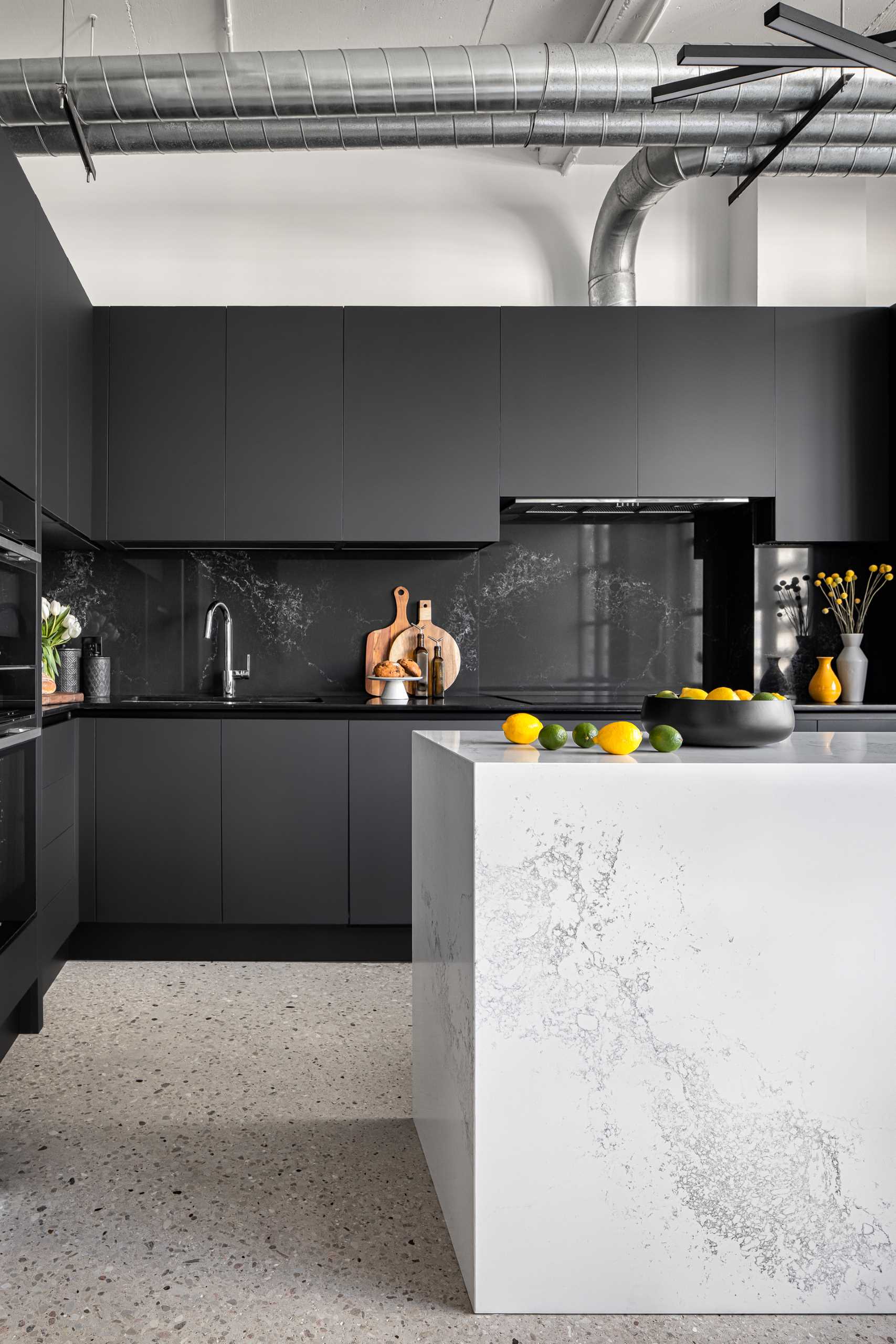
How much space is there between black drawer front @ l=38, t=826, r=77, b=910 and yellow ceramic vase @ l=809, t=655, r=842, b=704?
3.02m

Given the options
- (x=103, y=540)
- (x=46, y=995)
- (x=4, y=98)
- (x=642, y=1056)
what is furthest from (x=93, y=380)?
(x=642, y=1056)

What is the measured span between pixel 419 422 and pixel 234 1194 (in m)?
2.76

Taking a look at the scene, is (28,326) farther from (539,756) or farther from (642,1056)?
(642,1056)

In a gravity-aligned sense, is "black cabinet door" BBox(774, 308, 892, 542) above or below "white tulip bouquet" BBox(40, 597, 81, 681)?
above

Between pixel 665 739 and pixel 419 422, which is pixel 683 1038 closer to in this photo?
pixel 665 739

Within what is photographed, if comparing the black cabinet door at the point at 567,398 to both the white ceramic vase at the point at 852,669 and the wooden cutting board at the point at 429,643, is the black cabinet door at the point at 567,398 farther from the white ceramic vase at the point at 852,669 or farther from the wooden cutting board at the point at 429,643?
→ the white ceramic vase at the point at 852,669

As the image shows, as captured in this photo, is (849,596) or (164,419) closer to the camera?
(164,419)

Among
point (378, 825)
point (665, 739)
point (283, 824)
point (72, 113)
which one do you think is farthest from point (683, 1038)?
point (72, 113)

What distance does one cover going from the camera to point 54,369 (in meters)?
2.92

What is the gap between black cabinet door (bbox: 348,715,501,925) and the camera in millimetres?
3352

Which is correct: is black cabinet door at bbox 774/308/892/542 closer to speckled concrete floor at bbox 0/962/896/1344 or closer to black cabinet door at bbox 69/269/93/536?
speckled concrete floor at bbox 0/962/896/1344

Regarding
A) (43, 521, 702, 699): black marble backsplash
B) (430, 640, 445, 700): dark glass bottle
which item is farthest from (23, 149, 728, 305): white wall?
(430, 640, 445, 700): dark glass bottle

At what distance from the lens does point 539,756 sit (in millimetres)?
1560

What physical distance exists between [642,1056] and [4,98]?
132 inches
